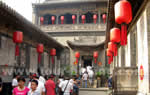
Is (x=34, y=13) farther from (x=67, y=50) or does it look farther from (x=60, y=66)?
(x=60, y=66)

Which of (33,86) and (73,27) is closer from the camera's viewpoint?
(33,86)

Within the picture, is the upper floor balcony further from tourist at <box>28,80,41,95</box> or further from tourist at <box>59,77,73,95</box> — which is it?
tourist at <box>28,80,41,95</box>

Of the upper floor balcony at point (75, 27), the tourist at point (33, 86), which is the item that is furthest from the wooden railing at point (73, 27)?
the tourist at point (33, 86)

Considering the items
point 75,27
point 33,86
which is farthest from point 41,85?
point 75,27

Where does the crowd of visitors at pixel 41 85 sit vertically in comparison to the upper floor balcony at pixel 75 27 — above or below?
below

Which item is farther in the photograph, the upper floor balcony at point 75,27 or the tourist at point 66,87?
the upper floor balcony at point 75,27

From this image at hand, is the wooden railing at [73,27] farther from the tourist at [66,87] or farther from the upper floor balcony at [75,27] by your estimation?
the tourist at [66,87]

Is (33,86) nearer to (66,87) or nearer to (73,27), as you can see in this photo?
(66,87)

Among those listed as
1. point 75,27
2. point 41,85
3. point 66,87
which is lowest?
point 66,87

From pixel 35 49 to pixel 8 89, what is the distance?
511 cm

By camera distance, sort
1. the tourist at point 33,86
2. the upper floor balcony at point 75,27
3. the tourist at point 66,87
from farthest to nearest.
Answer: the upper floor balcony at point 75,27 → the tourist at point 66,87 → the tourist at point 33,86

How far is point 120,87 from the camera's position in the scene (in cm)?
914

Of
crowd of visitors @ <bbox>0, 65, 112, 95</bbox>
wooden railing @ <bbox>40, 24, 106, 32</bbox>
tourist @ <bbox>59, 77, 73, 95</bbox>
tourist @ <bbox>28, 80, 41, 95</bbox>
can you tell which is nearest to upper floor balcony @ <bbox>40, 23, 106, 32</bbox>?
wooden railing @ <bbox>40, 24, 106, 32</bbox>

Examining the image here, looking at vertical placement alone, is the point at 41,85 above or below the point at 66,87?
above
